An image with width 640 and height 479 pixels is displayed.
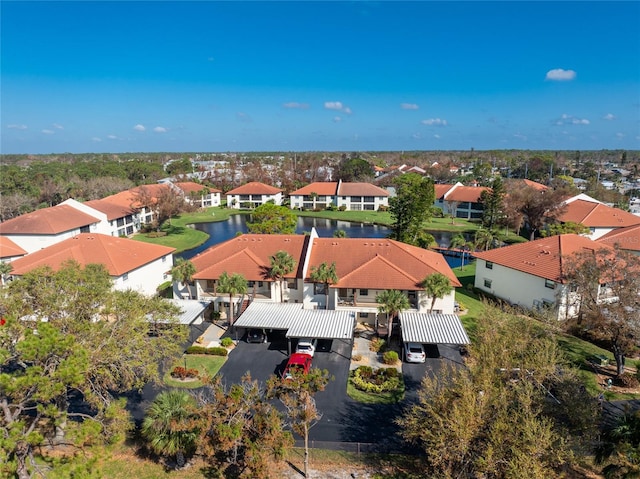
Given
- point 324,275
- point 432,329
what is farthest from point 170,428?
point 432,329

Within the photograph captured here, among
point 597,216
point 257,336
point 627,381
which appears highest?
point 597,216

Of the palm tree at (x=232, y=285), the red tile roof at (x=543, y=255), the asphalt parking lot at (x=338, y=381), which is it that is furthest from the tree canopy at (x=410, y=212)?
the palm tree at (x=232, y=285)

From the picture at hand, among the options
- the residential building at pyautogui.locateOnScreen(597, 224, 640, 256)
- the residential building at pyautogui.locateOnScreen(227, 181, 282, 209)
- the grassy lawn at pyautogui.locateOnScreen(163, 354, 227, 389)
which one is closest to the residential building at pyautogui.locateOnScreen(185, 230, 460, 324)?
the grassy lawn at pyautogui.locateOnScreen(163, 354, 227, 389)

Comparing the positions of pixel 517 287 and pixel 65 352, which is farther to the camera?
pixel 517 287

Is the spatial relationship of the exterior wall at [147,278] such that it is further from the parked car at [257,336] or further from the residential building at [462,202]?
the residential building at [462,202]

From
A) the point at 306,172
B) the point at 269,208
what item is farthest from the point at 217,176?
the point at 269,208

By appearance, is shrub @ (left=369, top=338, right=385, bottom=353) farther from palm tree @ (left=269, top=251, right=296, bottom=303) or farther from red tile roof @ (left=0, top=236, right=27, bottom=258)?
red tile roof @ (left=0, top=236, right=27, bottom=258)

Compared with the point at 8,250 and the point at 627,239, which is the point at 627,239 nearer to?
the point at 627,239
